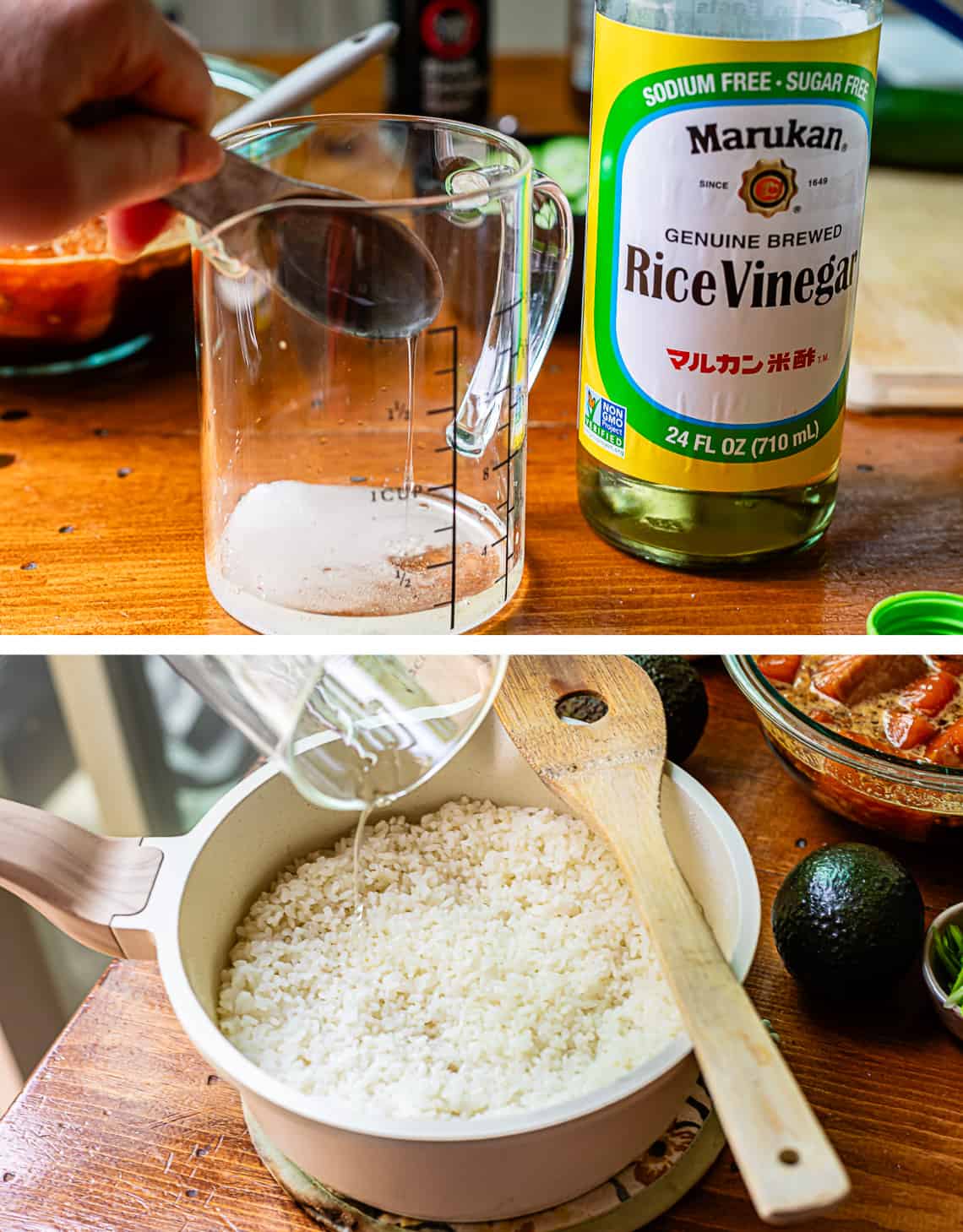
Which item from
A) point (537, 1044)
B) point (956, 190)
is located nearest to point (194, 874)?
point (537, 1044)

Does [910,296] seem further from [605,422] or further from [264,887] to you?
[264,887]

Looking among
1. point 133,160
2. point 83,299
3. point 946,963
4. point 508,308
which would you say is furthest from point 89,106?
point 946,963

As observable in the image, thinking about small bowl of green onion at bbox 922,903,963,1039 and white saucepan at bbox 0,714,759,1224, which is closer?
white saucepan at bbox 0,714,759,1224

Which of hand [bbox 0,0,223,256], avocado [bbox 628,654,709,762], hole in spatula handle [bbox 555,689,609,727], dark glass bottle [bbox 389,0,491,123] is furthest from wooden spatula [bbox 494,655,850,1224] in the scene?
dark glass bottle [bbox 389,0,491,123]

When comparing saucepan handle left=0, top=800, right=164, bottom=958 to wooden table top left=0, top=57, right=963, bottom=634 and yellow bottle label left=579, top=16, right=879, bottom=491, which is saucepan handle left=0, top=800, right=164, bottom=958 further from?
yellow bottle label left=579, top=16, right=879, bottom=491

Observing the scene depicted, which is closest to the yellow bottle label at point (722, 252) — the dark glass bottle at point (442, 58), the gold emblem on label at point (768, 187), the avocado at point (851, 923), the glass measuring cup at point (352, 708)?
the gold emblem on label at point (768, 187)
